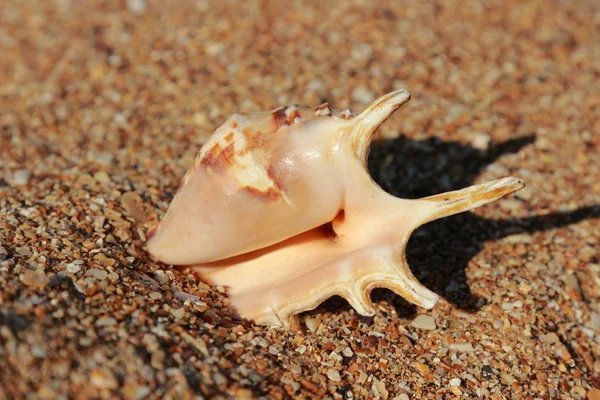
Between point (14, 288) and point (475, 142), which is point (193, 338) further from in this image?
point (475, 142)

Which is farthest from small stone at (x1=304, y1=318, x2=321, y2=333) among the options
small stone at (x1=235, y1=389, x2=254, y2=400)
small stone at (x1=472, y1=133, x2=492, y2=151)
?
small stone at (x1=472, y1=133, x2=492, y2=151)

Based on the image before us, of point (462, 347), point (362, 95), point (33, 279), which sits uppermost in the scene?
point (33, 279)

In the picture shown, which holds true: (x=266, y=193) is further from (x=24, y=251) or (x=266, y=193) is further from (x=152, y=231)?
(x=24, y=251)

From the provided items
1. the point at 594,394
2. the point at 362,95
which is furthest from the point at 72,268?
the point at 362,95

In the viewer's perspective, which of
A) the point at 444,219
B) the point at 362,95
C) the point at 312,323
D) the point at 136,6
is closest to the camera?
the point at 312,323

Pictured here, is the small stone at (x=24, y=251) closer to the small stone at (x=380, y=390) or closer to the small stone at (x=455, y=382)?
the small stone at (x=380, y=390)

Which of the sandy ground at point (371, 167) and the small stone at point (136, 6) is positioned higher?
the small stone at point (136, 6)

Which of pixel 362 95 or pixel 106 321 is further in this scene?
pixel 362 95

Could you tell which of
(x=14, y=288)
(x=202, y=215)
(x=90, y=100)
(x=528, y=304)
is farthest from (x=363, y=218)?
(x=90, y=100)

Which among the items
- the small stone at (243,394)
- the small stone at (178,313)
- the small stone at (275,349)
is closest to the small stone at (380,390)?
the small stone at (275,349)
